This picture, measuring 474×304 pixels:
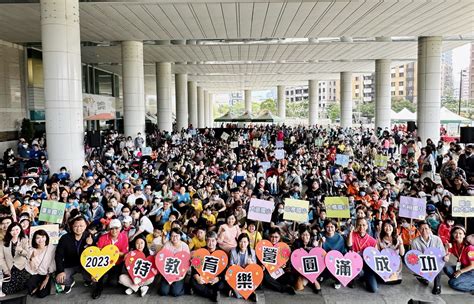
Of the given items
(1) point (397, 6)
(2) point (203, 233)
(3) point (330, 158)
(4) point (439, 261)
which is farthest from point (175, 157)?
(4) point (439, 261)

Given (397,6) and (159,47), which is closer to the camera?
(397,6)

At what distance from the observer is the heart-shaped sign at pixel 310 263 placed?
7.46 meters

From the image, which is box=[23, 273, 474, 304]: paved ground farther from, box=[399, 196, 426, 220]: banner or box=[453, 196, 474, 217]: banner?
box=[453, 196, 474, 217]: banner

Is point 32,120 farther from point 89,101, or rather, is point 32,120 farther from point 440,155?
point 440,155

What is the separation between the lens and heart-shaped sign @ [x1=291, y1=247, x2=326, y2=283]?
7461 mm

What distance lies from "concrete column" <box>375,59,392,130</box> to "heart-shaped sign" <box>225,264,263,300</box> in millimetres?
30615

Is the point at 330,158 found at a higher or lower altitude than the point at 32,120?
lower

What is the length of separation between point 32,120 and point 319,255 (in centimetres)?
2427

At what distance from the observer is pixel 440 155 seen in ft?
62.2

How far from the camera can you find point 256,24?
20141mm

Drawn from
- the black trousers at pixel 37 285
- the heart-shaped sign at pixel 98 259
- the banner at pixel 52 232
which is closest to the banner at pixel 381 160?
the heart-shaped sign at pixel 98 259

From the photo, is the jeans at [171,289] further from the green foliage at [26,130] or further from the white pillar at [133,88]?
the green foliage at [26,130]

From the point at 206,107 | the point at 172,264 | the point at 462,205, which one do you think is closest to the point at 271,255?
the point at 172,264

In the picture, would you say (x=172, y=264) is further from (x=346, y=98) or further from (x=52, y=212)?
(x=346, y=98)
